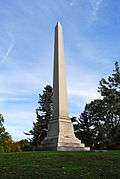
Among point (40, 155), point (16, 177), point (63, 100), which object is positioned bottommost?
point (16, 177)

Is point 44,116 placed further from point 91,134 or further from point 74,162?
point 74,162

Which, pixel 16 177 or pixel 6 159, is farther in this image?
pixel 6 159

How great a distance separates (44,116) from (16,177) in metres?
39.2

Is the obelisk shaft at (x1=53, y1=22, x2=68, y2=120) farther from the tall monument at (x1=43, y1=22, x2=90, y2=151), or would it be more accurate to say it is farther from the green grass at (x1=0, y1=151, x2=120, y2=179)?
the green grass at (x1=0, y1=151, x2=120, y2=179)

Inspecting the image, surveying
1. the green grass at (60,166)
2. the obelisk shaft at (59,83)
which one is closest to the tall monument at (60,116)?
the obelisk shaft at (59,83)

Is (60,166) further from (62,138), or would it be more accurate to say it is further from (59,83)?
(59,83)

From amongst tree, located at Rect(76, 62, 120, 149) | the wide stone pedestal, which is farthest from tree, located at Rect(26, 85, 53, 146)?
the wide stone pedestal

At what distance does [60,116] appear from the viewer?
83.9ft

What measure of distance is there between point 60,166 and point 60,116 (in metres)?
9.11

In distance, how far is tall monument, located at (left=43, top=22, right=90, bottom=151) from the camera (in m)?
24.6

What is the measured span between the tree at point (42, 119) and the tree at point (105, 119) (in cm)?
543

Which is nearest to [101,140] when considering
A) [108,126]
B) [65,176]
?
[108,126]

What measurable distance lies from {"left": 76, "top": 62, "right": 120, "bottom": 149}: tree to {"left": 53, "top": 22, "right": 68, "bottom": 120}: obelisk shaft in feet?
69.4

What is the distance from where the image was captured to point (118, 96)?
162 ft
